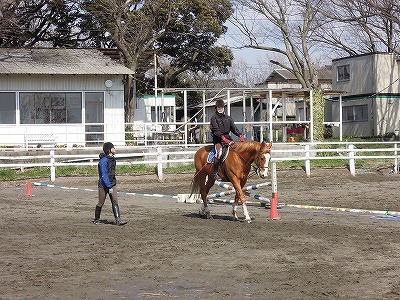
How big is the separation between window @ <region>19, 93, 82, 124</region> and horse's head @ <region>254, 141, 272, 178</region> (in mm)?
21155

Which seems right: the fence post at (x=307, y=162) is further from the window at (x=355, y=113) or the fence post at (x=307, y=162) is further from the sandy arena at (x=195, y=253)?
the window at (x=355, y=113)

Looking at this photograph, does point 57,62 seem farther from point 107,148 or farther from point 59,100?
point 107,148

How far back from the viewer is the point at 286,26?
133 ft

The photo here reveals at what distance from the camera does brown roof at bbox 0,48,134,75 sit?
32844mm

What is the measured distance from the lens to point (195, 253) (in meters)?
10.3

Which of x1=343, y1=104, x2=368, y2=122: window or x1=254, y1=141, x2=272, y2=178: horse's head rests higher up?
x1=343, y1=104, x2=368, y2=122: window

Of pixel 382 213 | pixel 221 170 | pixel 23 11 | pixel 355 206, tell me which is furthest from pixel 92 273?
pixel 23 11

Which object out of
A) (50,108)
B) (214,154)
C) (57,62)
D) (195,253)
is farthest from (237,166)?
(57,62)

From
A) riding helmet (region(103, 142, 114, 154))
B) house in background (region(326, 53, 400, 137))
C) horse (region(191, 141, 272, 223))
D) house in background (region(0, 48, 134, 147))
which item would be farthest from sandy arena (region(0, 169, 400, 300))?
house in background (region(326, 53, 400, 137))

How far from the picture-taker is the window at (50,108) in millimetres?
33281

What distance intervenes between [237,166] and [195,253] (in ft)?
14.2

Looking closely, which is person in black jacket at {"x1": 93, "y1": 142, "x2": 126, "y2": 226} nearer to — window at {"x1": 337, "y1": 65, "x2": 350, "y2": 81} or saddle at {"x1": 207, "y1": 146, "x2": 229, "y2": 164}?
saddle at {"x1": 207, "y1": 146, "x2": 229, "y2": 164}

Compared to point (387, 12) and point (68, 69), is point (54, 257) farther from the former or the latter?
point (387, 12)

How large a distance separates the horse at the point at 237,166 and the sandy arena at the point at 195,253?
0.56 m
